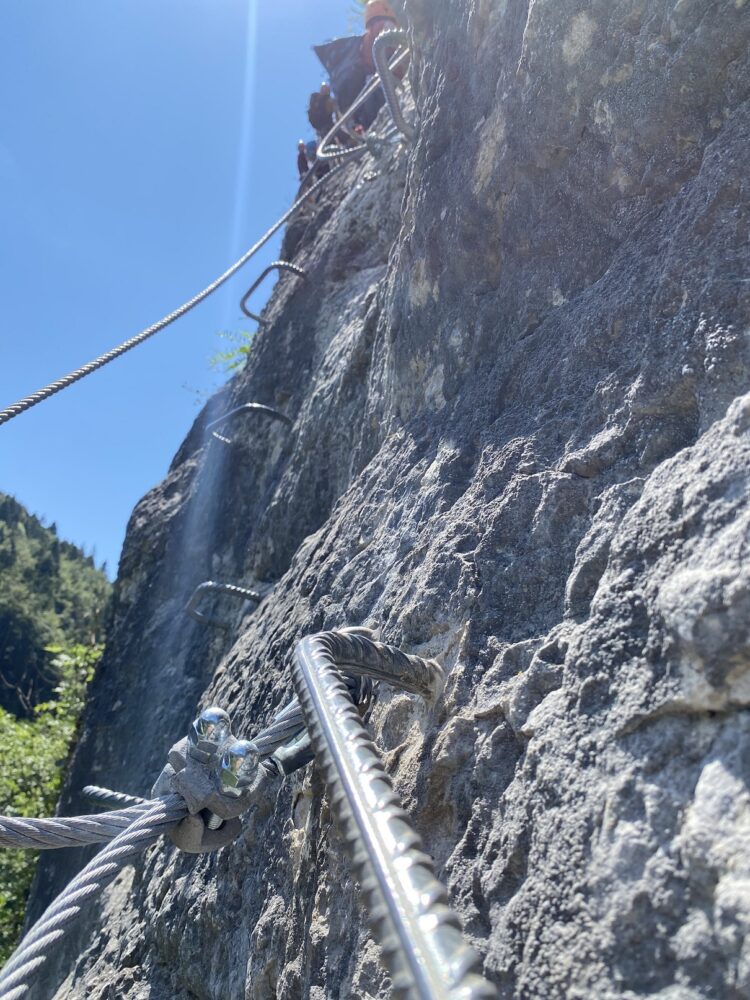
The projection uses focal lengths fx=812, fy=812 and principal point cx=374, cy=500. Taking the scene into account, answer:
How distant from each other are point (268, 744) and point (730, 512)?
1.05 m

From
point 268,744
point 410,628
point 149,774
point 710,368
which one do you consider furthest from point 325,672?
point 149,774

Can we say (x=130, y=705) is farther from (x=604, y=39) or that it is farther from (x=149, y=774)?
(x=604, y=39)

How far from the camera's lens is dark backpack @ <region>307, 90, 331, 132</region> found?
10484mm

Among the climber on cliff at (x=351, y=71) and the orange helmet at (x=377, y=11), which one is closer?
the orange helmet at (x=377, y=11)

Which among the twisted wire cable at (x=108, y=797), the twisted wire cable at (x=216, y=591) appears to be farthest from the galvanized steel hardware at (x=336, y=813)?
the twisted wire cable at (x=216, y=591)

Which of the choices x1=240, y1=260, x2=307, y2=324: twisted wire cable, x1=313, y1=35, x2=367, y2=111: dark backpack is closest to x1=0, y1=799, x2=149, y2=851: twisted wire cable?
x1=240, y1=260, x2=307, y2=324: twisted wire cable

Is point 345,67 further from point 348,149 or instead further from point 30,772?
point 30,772

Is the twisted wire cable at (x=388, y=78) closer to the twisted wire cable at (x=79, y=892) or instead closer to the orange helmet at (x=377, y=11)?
the twisted wire cable at (x=79, y=892)

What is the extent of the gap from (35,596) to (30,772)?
61.4 feet

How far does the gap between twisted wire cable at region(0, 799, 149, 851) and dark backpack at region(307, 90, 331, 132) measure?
407 inches

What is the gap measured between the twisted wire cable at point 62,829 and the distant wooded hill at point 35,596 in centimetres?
2067

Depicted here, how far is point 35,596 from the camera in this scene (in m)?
28.3

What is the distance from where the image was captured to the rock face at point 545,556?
1050mm

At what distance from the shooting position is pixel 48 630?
87.9 feet
